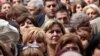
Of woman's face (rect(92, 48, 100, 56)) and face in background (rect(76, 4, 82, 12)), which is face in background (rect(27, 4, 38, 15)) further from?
woman's face (rect(92, 48, 100, 56))

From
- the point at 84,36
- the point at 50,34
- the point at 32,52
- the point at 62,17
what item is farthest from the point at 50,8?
A: the point at 32,52

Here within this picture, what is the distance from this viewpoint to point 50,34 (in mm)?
6043

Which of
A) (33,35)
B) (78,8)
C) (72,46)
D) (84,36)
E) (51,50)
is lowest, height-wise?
(78,8)

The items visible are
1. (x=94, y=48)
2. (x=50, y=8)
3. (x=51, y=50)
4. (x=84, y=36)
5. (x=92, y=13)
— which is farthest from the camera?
(x=50, y=8)

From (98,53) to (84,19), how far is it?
8.91ft

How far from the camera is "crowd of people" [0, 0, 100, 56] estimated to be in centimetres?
483

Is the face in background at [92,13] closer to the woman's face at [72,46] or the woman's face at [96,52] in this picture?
the woman's face at [72,46]

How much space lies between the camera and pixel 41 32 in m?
5.82

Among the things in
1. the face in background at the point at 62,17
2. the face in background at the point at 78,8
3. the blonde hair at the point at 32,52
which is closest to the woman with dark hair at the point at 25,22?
the face in background at the point at 62,17

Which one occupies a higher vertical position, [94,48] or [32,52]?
[94,48]

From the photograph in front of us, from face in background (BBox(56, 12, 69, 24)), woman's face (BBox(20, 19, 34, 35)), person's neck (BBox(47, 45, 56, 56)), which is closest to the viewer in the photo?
person's neck (BBox(47, 45, 56, 56))

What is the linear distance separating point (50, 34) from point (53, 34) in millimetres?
54

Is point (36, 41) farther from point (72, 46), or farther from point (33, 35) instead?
point (72, 46)

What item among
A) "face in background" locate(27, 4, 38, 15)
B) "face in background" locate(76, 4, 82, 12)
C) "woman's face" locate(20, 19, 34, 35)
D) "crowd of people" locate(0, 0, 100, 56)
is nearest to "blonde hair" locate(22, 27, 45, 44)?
"crowd of people" locate(0, 0, 100, 56)
